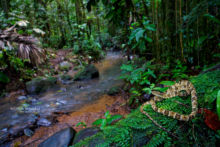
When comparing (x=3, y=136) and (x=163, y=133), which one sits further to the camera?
(x=3, y=136)

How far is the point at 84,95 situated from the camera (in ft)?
17.3

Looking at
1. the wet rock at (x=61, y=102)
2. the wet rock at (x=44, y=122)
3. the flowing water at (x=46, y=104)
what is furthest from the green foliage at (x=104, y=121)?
the wet rock at (x=61, y=102)

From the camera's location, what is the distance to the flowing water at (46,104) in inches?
143

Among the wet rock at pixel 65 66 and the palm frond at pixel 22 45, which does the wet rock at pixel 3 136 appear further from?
the wet rock at pixel 65 66

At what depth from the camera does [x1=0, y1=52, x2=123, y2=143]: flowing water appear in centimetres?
363

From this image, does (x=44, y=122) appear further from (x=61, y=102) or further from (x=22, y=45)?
(x=22, y=45)

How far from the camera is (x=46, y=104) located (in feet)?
15.4

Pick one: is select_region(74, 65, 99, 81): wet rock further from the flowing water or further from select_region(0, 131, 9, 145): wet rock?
select_region(0, 131, 9, 145): wet rock

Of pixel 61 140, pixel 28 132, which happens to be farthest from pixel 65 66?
pixel 61 140

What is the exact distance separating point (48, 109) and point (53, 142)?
1985 mm

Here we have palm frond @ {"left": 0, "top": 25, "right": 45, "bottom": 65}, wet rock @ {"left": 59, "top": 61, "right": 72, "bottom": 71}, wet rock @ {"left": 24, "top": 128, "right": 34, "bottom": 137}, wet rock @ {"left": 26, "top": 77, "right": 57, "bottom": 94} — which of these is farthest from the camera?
wet rock @ {"left": 59, "top": 61, "right": 72, "bottom": 71}

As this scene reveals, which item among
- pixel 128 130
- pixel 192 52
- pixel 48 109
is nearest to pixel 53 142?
pixel 48 109

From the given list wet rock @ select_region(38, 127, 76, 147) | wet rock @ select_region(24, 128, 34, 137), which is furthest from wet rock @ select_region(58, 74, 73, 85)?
wet rock @ select_region(38, 127, 76, 147)

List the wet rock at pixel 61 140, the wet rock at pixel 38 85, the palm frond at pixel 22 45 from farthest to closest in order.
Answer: the wet rock at pixel 38 85 → the palm frond at pixel 22 45 → the wet rock at pixel 61 140
